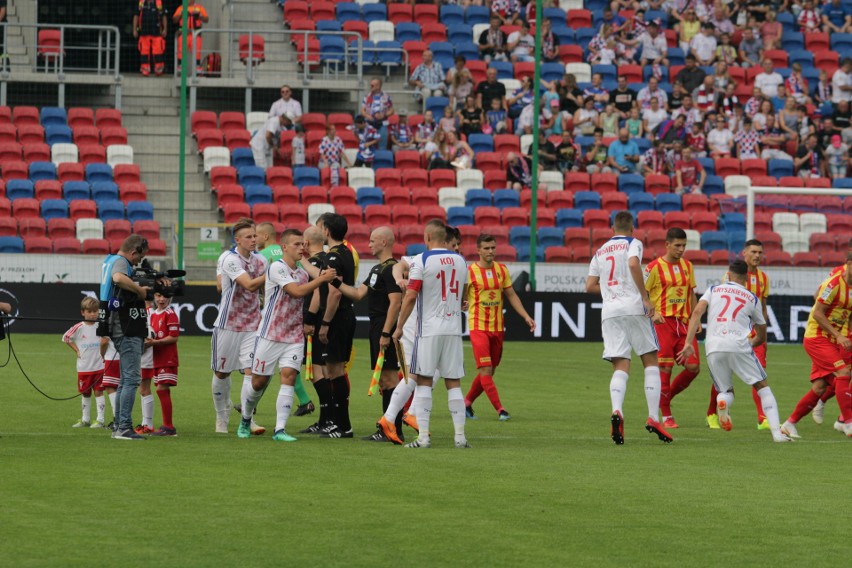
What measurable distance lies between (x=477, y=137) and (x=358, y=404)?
16.1 metres

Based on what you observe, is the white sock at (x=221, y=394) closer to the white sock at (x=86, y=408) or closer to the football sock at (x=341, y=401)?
the football sock at (x=341, y=401)

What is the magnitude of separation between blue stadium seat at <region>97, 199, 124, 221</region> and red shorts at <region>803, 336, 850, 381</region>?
1682 cm

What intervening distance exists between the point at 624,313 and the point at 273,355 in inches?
119

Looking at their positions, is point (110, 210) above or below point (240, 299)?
above

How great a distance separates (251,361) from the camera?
488 inches

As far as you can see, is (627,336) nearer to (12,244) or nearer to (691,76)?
(12,244)

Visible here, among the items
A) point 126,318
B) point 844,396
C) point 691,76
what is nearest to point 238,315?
point 126,318

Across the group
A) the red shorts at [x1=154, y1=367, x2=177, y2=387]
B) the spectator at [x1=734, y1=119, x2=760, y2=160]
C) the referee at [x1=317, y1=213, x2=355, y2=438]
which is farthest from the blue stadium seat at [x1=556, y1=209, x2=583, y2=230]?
the red shorts at [x1=154, y1=367, x2=177, y2=387]

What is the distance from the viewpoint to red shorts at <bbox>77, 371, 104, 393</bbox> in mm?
13259

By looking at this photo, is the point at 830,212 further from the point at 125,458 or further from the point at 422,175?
the point at 125,458

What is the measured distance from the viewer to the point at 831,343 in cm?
1385

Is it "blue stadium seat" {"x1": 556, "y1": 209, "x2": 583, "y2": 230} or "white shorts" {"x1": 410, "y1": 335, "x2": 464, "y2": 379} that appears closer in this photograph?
"white shorts" {"x1": 410, "y1": 335, "x2": 464, "y2": 379}

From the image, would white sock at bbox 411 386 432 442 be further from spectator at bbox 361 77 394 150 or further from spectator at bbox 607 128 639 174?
spectator at bbox 607 128 639 174

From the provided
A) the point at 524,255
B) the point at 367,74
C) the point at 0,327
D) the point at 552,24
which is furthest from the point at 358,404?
the point at 552,24
